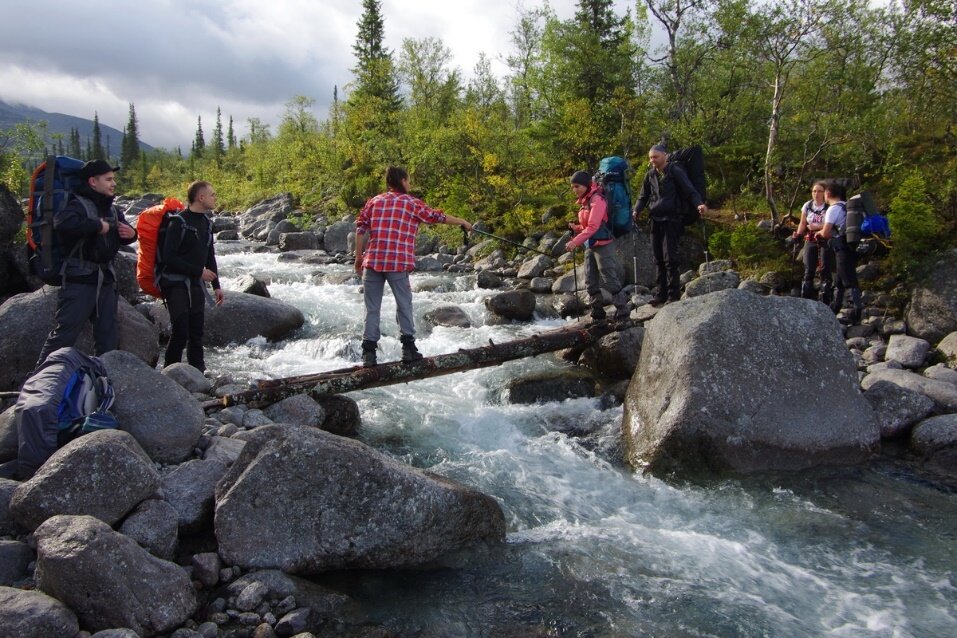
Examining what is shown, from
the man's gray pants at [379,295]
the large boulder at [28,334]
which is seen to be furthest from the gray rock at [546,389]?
the large boulder at [28,334]

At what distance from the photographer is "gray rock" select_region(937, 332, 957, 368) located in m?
9.44

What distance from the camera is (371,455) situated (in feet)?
17.1

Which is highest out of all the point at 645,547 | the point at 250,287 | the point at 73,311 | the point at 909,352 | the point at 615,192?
the point at 615,192

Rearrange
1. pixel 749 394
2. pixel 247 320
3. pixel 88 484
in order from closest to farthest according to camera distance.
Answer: pixel 88 484, pixel 749 394, pixel 247 320

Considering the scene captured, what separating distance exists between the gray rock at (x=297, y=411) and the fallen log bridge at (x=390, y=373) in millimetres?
95

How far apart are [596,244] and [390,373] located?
3.94 m

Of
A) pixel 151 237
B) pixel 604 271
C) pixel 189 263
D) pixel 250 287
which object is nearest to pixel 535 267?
pixel 250 287

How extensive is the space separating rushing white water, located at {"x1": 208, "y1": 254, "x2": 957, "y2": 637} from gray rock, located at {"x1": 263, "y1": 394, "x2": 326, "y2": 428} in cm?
91

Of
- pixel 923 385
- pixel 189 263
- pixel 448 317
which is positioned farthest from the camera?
pixel 448 317

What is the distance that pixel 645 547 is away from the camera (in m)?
5.62

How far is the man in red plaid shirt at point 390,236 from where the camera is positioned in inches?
298

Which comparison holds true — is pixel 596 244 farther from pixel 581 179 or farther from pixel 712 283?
pixel 712 283

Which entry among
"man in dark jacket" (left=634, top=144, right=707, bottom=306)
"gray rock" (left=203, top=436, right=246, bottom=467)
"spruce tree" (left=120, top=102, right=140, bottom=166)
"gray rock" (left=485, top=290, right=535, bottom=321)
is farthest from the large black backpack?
"spruce tree" (left=120, top=102, right=140, bottom=166)

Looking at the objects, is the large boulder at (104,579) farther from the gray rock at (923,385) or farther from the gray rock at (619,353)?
the gray rock at (923,385)
